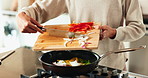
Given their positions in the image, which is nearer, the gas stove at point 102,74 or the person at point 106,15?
the gas stove at point 102,74

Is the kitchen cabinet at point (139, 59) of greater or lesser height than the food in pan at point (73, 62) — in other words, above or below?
below

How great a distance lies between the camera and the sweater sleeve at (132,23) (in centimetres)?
99

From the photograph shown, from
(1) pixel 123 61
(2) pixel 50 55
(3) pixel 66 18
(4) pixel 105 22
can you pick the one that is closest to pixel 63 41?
(2) pixel 50 55

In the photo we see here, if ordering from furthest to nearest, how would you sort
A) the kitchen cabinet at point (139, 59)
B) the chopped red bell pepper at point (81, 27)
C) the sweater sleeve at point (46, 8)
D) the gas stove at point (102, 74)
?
the kitchen cabinet at point (139, 59) < the sweater sleeve at point (46, 8) < the chopped red bell pepper at point (81, 27) < the gas stove at point (102, 74)

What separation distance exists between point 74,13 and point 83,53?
337 millimetres

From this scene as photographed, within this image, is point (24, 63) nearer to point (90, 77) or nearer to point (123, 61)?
point (90, 77)

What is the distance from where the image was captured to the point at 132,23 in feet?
3.34

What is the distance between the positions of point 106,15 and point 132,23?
13 cm

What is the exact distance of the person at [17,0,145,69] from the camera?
978 mm

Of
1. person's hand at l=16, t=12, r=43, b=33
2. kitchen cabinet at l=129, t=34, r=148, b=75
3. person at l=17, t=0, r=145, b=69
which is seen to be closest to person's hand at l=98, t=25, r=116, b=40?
person at l=17, t=0, r=145, b=69

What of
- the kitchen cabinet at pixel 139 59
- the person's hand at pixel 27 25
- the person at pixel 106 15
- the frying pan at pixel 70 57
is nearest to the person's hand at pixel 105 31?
the person at pixel 106 15

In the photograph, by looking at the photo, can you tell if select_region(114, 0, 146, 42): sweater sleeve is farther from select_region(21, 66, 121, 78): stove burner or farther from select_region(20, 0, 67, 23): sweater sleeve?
select_region(20, 0, 67, 23): sweater sleeve

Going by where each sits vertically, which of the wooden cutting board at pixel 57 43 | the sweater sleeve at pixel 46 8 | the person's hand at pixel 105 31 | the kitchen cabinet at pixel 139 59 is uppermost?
the sweater sleeve at pixel 46 8

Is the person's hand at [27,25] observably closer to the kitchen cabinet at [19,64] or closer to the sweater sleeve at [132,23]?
the kitchen cabinet at [19,64]
